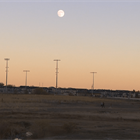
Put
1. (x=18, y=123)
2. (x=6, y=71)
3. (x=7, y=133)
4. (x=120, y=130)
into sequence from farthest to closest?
(x=6, y=71), (x=18, y=123), (x=120, y=130), (x=7, y=133)

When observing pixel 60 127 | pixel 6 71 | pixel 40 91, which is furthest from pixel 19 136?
pixel 40 91

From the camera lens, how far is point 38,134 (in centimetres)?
2505

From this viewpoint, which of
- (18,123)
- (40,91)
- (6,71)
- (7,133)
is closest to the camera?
(7,133)

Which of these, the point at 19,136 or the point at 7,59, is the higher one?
the point at 7,59

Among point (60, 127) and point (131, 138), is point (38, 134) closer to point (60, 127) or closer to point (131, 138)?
point (60, 127)

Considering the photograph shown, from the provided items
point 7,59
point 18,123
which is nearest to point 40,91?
point 7,59

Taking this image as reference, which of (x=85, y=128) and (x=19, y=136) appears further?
(x=85, y=128)

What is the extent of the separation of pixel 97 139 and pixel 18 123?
1043 centimetres

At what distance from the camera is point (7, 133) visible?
83.9 ft

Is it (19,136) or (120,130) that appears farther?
(120,130)

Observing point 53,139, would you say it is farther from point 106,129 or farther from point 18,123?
point 18,123

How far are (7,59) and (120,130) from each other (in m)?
109

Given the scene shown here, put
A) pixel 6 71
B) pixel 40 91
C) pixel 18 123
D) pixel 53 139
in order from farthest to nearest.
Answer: pixel 40 91, pixel 6 71, pixel 18 123, pixel 53 139

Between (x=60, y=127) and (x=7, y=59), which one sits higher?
(x=7, y=59)
